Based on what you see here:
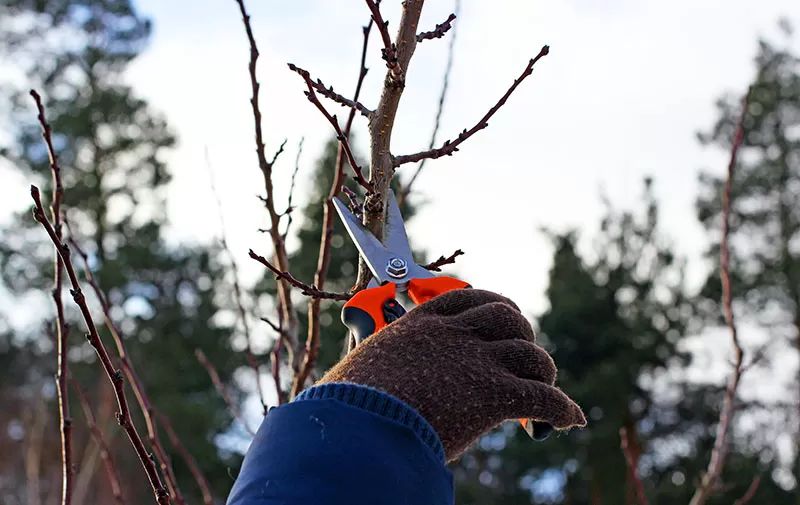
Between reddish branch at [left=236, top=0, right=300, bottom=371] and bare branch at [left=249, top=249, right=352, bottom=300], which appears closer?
bare branch at [left=249, top=249, right=352, bottom=300]

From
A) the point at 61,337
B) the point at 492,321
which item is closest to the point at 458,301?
the point at 492,321

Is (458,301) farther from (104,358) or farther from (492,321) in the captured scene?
(104,358)

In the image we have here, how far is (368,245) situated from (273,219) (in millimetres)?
528

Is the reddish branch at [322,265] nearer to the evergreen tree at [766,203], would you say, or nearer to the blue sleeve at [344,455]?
the blue sleeve at [344,455]

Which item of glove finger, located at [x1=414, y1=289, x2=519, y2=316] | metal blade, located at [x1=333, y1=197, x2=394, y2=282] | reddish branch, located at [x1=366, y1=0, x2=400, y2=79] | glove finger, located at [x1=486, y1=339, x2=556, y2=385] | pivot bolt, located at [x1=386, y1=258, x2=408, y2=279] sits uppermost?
reddish branch, located at [x1=366, y1=0, x2=400, y2=79]

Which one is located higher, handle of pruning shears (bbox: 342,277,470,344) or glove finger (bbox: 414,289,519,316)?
handle of pruning shears (bbox: 342,277,470,344)

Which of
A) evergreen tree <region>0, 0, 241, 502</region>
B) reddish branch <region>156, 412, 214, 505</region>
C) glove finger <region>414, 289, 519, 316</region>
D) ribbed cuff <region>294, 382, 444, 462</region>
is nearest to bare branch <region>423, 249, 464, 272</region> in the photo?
glove finger <region>414, 289, 519, 316</region>

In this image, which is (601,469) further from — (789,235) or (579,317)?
(789,235)

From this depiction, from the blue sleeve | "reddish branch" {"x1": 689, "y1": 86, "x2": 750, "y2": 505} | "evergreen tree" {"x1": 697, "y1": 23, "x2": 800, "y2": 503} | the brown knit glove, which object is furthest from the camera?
"evergreen tree" {"x1": 697, "y1": 23, "x2": 800, "y2": 503}

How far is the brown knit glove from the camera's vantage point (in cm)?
116

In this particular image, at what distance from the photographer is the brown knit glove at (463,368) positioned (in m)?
1.16

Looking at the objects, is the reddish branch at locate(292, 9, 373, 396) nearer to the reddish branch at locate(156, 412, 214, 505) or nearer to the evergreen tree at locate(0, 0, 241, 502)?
the reddish branch at locate(156, 412, 214, 505)

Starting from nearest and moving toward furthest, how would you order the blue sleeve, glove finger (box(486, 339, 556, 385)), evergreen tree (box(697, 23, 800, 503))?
the blue sleeve, glove finger (box(486, 339, 556, 385)), evergreen tree (box(697, 23, 800, 503))

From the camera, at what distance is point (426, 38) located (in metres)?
1.65
